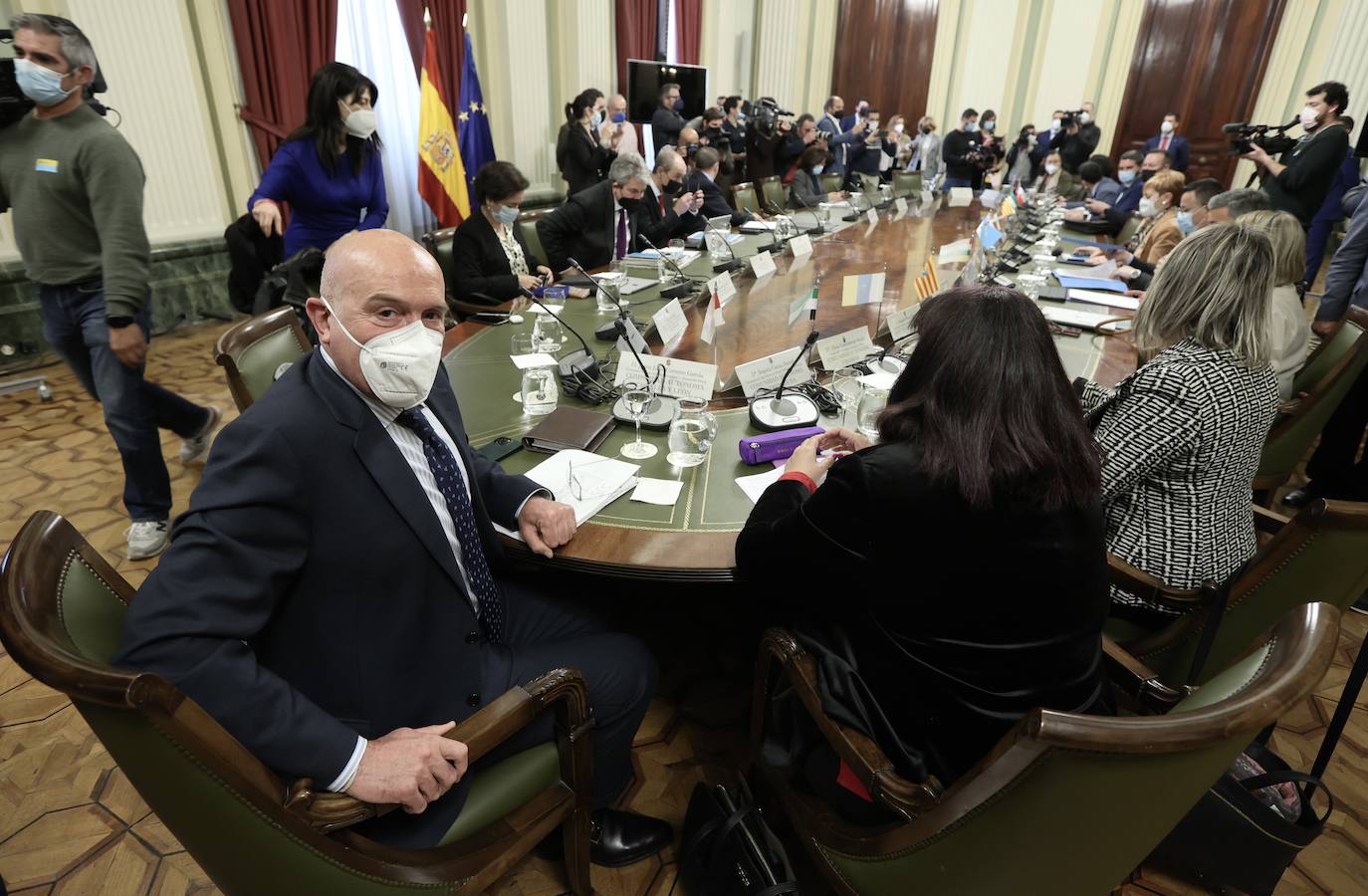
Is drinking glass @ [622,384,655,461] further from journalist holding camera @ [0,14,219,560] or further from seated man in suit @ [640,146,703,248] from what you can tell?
seated man in suit @ [640,146,703,248]

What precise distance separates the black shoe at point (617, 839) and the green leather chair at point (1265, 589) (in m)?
1.05

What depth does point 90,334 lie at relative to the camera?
235 centimetres

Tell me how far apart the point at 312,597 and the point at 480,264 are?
259 centimetres

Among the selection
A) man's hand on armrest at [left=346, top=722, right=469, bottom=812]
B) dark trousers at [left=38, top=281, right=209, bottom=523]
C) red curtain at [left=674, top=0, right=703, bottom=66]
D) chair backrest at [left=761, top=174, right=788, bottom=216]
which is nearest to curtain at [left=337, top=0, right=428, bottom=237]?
chair backrest at [left=761, top=174, right=788, bottom=216]

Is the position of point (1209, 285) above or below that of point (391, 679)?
above

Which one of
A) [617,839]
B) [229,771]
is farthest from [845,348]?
[229,771]

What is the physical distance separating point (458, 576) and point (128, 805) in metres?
1.19

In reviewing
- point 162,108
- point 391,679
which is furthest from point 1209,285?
point 162,108

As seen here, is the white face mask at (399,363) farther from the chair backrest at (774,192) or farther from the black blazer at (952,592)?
the chair backrest at (774,192)

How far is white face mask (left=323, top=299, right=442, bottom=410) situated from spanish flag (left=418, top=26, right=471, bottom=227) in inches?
202

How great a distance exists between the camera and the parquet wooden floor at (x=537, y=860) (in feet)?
Answer: 4.95

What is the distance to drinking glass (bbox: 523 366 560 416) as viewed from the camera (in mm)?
1908

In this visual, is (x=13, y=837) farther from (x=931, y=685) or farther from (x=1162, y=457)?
(x=1162, y=457)

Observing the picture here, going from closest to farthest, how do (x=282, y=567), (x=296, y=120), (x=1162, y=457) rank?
(x=282, y=567)
(x=1162, y=457)
(x=296, y=120)
